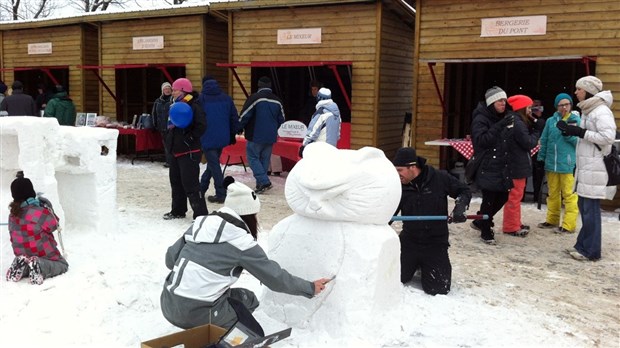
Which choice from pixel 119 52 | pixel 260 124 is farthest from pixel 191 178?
pixel 119 52

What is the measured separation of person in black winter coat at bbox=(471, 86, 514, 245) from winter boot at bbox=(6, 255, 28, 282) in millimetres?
4414

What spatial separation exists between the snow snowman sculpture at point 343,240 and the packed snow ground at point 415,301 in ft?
0.44

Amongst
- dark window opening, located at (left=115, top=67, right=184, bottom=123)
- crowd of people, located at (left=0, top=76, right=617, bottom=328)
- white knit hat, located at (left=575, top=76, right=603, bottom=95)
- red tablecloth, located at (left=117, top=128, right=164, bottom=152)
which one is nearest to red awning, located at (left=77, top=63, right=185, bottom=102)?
dark window opening, located at (left=115, top=67, right=184, bottom=123)

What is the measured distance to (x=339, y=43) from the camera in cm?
1049

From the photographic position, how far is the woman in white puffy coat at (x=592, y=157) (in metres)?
5.53

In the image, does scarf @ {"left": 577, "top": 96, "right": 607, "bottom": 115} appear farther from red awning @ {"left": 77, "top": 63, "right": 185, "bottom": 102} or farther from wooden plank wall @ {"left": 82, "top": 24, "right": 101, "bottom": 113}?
wooden plank wall @ {"left": 82, "top": 24, "right": 101, "bottom": 113}

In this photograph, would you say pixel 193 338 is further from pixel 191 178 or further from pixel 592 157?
pixel 592 157

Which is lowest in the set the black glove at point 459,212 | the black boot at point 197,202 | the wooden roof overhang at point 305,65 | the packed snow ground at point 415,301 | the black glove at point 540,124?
the packed snow ground at point 415,301

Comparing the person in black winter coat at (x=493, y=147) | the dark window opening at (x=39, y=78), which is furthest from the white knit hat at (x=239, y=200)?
the dark window opening at (x=39, y=78)

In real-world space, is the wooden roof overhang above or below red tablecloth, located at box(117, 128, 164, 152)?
above

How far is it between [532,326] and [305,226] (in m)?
1.70

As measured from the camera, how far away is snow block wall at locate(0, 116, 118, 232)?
16.6 ft

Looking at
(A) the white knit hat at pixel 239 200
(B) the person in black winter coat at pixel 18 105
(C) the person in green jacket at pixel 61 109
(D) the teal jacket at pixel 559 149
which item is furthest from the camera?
(C) the person in green jacket at pixel 61 109

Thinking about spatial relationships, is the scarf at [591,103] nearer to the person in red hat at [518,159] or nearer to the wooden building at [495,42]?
the person in red hat at [518,159]
